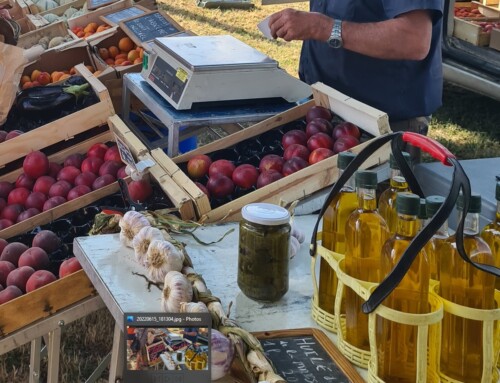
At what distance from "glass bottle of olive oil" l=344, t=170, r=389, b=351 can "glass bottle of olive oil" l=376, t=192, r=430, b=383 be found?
0.08 metres

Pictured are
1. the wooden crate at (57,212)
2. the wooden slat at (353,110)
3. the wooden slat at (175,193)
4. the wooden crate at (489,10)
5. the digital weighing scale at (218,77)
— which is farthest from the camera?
the wooden crate at (489,10)

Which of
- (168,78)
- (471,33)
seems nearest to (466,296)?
(168,78)

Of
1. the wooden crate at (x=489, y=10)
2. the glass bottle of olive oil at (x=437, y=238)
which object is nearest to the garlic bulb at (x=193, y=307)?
the glass bottle of olive oil at (x=437, y=238)

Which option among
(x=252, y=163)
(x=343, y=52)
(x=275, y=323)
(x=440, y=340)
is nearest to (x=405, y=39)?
(x=343, y=52)

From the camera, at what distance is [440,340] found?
1.48 m

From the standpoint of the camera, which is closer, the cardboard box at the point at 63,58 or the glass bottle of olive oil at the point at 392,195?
the glass bottle of olive oil at the point at 392,195

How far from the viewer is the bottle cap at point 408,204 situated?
141 cm

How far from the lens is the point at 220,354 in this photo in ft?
5.39

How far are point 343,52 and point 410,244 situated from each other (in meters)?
2.14

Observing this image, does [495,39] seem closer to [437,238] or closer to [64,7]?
[64,7]

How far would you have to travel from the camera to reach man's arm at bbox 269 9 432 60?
3027 millimetres

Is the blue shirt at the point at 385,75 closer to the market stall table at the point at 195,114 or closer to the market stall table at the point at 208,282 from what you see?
the market stall table at the point at 195,114

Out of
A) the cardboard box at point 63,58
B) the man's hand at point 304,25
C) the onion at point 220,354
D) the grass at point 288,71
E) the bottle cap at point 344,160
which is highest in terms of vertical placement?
the bottle cap at point 344,160

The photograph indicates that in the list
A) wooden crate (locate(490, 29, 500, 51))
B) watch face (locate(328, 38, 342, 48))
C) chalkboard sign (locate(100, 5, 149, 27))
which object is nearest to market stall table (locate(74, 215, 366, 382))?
watch face (locate(328, 38, 342, 48))
